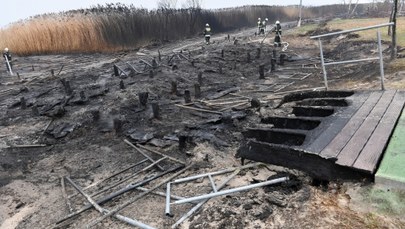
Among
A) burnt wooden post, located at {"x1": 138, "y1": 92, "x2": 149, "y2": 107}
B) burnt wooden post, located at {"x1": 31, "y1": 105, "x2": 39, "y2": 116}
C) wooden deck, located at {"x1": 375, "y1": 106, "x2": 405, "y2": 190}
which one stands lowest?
burnt wooden post, located at {"x1": 31, "y1": 105, "x2": 39, "y2": 116}

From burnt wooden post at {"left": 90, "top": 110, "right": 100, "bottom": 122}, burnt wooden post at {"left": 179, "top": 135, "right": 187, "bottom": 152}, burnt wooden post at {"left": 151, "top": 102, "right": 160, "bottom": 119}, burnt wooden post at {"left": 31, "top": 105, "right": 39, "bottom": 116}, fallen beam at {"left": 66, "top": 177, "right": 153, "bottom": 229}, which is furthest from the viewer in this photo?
burnt wooden post at {"left": 31, "top": 105, "right": 39, "bottom": 116}

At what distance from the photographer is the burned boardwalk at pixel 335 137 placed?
3803 millimetres

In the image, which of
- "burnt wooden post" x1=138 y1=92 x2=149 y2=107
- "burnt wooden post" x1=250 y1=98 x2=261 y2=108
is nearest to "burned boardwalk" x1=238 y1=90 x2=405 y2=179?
"burnt wooden post" x1=250 y1=98 x2=261 y2=108

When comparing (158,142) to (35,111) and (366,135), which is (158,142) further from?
(35,111)

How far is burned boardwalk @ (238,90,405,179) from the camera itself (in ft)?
Result: 12.5

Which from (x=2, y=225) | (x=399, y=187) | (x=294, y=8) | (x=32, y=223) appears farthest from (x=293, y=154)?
(x=294, y=8)

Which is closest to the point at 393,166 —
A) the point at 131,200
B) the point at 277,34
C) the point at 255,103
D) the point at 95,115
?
the point at 131,200

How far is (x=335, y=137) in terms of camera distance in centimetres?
439

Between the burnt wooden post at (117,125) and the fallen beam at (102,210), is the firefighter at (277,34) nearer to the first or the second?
the burnt wooden post at (117,125)

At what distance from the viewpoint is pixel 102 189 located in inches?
202

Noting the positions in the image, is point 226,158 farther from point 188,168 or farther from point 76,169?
point 76,169

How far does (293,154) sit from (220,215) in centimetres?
122

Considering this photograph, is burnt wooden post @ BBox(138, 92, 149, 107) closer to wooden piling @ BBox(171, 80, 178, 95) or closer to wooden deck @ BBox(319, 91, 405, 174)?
wooden piling @ BBox(171, 80, 178, 95)

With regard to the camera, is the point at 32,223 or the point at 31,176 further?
the point at 31,176
